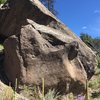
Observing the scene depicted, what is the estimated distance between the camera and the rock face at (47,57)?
12625 millimetres

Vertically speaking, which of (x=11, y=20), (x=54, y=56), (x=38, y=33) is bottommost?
(x=54, y=56)

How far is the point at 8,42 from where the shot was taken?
1341 centimetres

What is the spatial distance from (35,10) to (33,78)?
151 inches

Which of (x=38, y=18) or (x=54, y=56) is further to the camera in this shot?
(x=38, y=18)

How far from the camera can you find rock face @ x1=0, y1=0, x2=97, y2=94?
12625mm

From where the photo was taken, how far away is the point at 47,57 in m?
12.9

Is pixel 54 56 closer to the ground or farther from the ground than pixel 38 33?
closer to the ground

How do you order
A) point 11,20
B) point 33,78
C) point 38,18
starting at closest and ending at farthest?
point 33,78 → point 38,18 → point 11,20

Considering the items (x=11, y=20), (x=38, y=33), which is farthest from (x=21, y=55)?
(x=11, y=20)

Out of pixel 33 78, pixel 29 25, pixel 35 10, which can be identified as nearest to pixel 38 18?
pixel 35 10

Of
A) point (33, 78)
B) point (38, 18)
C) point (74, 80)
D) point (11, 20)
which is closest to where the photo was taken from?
point (33, 78)

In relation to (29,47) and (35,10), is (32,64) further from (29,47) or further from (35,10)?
(35,10)

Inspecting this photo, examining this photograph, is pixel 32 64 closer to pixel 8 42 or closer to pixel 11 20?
pixel 8 42

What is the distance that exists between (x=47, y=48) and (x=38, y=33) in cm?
72
